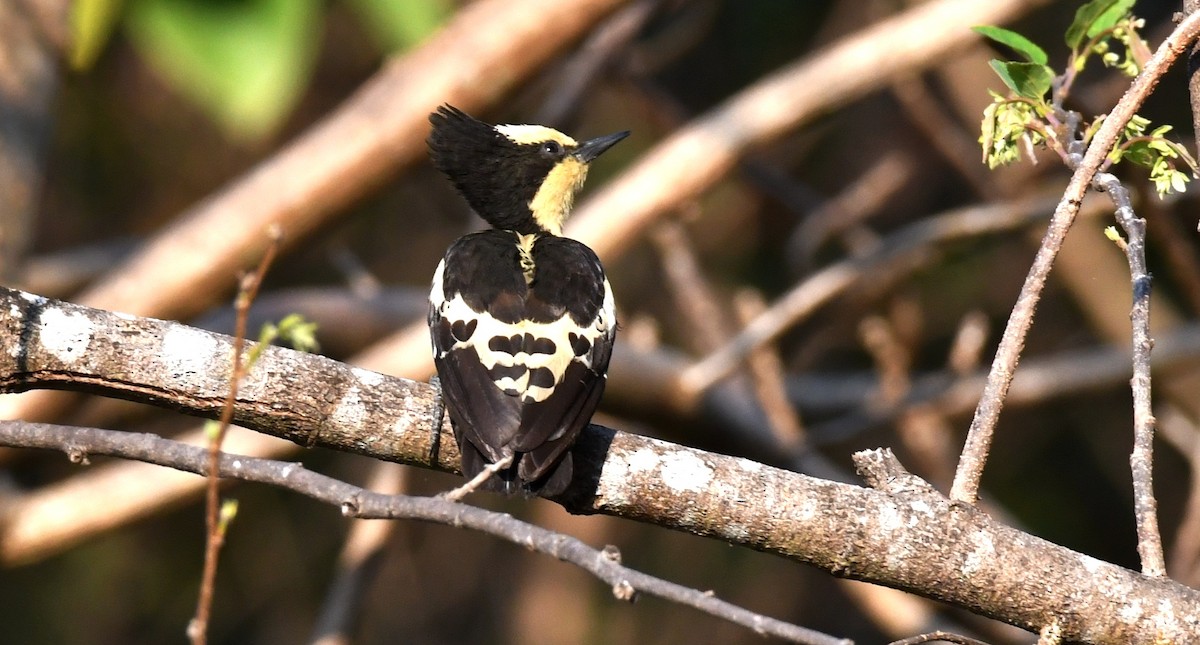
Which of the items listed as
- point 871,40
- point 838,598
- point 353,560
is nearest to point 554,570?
point 838,598

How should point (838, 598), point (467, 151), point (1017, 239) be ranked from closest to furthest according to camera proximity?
point (467, 151)
point (1017, 239)
point (838, 598)

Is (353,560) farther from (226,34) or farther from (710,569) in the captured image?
(710,569)

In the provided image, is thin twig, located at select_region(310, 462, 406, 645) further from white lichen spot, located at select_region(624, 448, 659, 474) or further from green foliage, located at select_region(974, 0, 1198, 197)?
green foliage, located at select_region(974, 0, 1198, 197)

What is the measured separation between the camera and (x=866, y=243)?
20.7 feet

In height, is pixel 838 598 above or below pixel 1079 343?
below

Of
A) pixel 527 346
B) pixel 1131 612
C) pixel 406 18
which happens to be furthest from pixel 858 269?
pixel 1131 612

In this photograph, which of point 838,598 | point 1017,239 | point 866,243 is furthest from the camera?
point 838,598

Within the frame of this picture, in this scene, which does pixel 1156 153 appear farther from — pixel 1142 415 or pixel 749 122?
pixel 749 122

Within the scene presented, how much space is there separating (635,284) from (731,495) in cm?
556

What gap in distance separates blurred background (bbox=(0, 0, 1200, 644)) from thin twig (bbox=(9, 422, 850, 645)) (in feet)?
7.45

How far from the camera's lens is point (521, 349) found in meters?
2.88

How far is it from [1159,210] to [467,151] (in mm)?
2255

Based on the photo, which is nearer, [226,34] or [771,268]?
[226,34]

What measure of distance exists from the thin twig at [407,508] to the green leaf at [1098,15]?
4.87ft
